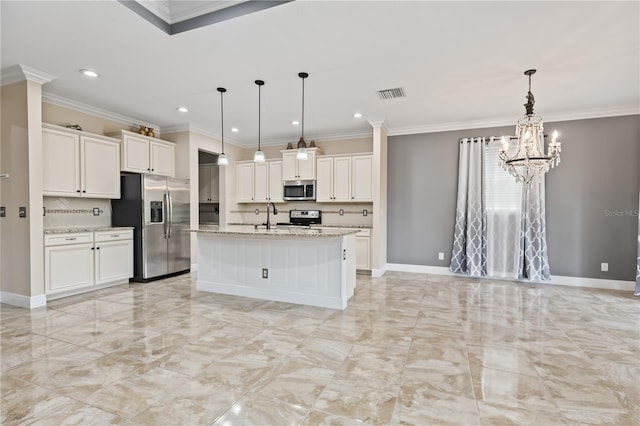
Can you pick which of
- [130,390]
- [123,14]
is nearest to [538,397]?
[130,390]

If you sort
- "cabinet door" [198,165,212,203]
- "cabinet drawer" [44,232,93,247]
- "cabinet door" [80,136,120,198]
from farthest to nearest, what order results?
1. "cabinet door" [198,165,212,203]
2. "cabinet door" [80,136,120,198]
3. "cabinet drawer" [44,232,93,247]

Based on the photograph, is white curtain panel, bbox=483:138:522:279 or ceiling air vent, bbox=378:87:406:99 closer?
ceiling air vent, bbox=378:87:406:99

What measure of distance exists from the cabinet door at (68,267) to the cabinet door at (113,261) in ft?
0.35

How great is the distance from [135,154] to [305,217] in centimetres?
319

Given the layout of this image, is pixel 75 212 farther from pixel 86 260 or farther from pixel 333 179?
pixel 333 179

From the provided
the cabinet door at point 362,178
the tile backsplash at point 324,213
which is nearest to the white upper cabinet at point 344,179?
the cabinet door at point 362,178

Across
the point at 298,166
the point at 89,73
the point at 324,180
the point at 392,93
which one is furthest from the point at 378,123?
the point at 89,73

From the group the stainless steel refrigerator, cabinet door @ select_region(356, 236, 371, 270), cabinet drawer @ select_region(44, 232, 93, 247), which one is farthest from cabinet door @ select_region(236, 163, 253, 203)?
cabinet drawer @ select_region(44, 232, 93, 247)

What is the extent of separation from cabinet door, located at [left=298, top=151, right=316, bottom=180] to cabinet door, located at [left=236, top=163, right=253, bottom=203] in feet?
4.12

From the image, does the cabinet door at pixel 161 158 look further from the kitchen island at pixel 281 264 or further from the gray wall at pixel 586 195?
the gray wall at pixel 586 195

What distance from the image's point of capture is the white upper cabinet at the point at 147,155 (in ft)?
16.0

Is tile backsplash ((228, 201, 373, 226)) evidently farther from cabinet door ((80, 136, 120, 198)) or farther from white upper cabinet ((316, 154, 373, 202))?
cabinet door ((80, 136, 120, 198))

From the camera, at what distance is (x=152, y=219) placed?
16.1 ft

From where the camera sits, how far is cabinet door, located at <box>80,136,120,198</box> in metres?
4.35
